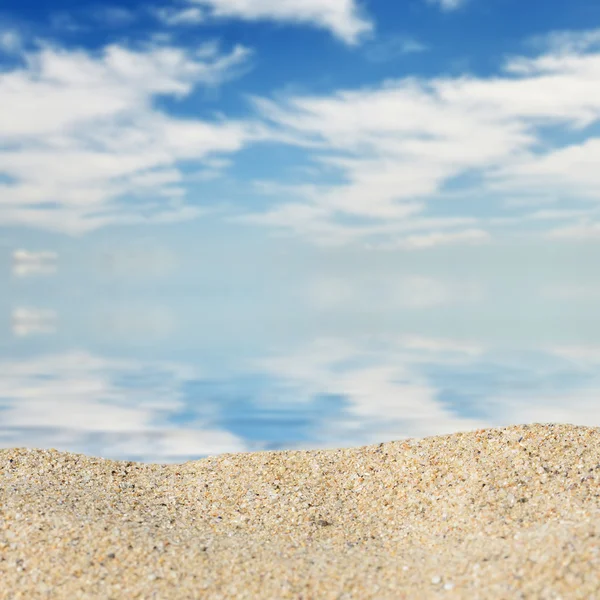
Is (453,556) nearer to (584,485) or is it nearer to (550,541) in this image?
(550,541)

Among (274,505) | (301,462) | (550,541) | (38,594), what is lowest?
(38,594)

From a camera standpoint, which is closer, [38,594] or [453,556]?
[38,594]

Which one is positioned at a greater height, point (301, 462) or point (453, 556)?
point (301, 462)

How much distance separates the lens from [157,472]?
1011 cm

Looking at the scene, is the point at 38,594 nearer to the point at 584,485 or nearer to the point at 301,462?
the point at 301,462

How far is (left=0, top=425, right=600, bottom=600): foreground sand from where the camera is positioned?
6195 millimetres

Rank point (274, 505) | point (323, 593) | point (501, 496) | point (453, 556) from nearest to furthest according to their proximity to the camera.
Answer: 1. point (323, 593)
2. point (453, 556)
3. point (501, 496)
4. point (274, 505)

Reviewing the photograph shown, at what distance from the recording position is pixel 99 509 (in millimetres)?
8289

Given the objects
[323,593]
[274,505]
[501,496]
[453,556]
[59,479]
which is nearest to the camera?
[323,593]

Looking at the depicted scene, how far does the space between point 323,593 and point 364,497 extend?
9.39 ft

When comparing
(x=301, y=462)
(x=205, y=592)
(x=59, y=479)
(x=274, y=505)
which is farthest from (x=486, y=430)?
(x=59, y=479)

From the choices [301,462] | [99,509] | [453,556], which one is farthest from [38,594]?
[301,462]

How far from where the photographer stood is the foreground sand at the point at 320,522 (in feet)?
20.3

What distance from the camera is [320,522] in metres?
8.20
